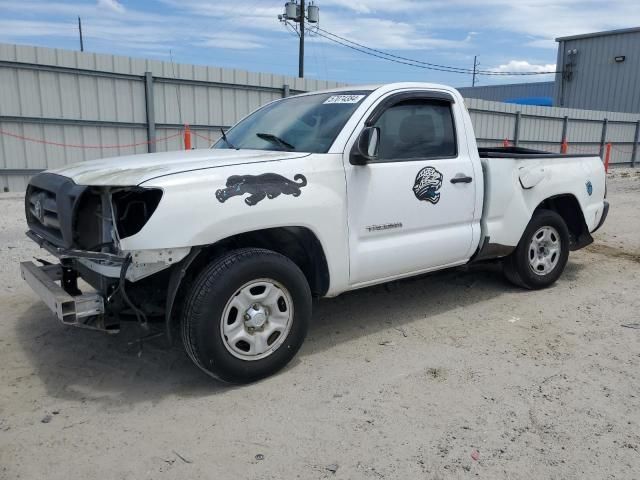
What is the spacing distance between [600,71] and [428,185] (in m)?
33.2

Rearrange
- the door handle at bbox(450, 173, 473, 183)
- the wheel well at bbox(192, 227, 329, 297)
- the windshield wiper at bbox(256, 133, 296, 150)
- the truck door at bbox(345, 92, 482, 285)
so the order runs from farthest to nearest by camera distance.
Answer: the door handle at bbox(450, 173, 473, 183)
the windshield wiper at bbox(256, 133, 296, 150)
the truck door at bbox(345, 92, 482, 285)
the wheel well at bbox(192, 227, 329, 297)

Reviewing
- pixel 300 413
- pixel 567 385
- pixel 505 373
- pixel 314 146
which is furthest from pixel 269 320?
pixel 567 385

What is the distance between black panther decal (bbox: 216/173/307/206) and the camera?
317 cm

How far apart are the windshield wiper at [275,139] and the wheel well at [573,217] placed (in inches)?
119

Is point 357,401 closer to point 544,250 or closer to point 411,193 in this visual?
point 411,193

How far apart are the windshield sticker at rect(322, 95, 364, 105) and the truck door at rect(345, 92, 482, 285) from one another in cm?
18

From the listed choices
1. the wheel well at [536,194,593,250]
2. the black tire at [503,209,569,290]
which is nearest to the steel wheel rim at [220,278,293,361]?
the black tire at [503,209,569,290]

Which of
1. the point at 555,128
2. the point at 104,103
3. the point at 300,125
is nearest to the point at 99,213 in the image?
the point at 300,125

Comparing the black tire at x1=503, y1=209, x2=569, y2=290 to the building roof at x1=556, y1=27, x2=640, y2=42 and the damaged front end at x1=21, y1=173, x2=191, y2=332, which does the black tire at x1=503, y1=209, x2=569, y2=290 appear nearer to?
the damaged front end at x1=21, y1=173, x2=191, y2=332

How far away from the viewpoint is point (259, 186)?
329 centimetres

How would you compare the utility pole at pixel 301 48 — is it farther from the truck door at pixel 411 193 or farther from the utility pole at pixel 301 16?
the truck door at pixel 411 193

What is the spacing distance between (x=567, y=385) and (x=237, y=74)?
Answer: 1187 cm

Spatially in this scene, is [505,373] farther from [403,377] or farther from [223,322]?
[223,322]

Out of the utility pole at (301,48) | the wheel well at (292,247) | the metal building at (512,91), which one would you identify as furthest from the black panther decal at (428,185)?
the metal building at (512,91)
